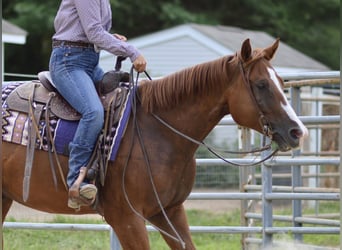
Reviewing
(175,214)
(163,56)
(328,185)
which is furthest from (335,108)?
(163,56)

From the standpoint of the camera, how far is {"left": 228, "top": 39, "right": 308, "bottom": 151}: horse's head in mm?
5273

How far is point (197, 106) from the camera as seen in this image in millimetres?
5660

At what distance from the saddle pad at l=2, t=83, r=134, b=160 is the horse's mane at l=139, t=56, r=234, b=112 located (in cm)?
15

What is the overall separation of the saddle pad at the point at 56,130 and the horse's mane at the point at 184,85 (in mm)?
149

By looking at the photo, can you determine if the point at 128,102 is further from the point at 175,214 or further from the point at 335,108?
the point at 335,108

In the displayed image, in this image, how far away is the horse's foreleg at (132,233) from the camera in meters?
5.46

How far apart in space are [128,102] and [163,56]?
15.1 m

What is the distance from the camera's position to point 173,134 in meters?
5.66

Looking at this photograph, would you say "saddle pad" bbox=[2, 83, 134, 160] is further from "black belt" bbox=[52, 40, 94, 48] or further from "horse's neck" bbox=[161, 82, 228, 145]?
"black belt" bbox=[52, 40, 94, 48]

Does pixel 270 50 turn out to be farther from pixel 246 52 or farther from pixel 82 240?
pixel 82 240

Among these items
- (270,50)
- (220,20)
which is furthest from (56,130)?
(220,20)

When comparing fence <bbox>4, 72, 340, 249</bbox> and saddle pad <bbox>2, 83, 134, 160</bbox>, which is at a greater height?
saddle pad <bbox>2, 83, 134, 160</bbox>

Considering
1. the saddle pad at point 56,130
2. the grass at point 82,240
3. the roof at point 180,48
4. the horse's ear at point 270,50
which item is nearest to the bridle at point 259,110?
the horse's ear at point 270,50

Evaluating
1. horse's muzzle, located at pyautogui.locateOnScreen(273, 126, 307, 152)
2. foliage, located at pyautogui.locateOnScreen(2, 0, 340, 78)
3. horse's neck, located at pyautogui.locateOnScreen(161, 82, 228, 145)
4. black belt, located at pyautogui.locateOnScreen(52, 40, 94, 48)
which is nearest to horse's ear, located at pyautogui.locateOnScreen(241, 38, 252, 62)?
horse's neck, located at pyautogui.locateOnScreen(161, 82, 228, 145)
